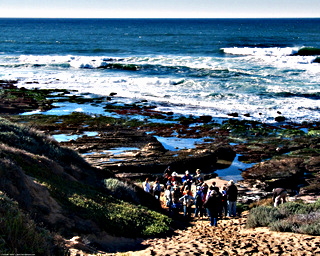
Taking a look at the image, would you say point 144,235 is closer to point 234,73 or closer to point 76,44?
point 234,73

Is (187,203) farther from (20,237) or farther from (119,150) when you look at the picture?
(119,150)

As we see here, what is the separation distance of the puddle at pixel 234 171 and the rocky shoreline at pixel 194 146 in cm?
28

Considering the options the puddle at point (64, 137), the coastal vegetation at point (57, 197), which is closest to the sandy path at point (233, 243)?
the coastal vegetation at point (57, 197)

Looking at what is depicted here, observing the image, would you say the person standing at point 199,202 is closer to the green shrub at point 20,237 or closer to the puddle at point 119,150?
the green shrub at point 20,237

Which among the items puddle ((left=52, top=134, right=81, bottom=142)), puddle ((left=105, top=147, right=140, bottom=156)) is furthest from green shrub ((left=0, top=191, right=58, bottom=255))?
puddle ((left=52, top=134, right=81, bottom=142))

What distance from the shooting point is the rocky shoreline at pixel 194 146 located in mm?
19281

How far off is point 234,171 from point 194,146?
12.9 ft

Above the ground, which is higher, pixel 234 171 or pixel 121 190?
pixel 121 190

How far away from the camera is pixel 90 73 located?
2080 inches

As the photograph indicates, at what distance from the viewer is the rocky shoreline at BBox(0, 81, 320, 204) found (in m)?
19.3

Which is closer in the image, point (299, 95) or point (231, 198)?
point (231, 198)

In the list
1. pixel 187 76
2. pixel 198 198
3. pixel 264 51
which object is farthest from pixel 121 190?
pixel 264 51

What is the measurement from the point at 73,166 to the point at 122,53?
205 ft

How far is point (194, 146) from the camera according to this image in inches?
933
